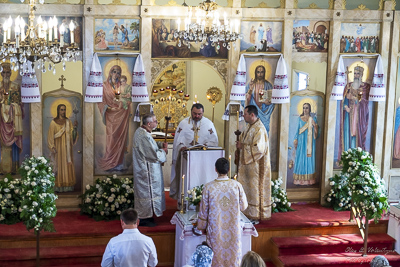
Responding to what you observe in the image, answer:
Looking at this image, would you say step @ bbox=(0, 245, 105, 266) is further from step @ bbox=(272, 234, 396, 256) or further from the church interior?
step @ bbox=(272, 234, 396, 256)

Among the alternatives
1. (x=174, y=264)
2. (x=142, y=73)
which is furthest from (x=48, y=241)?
(x=142, y=73)

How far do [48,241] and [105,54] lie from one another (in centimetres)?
353

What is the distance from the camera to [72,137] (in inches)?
455

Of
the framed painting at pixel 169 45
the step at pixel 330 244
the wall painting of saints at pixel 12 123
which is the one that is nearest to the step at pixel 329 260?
the step at pixel 330 244

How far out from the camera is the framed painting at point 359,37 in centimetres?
1205

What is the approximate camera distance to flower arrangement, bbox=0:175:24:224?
34.7ft

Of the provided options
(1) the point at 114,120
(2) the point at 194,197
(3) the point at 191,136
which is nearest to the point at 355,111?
(3) the point at 191,136

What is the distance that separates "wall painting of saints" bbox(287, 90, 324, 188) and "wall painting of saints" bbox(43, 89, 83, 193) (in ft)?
13.6

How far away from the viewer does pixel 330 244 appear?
10539mm

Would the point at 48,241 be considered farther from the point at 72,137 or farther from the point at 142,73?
the point at 142,73

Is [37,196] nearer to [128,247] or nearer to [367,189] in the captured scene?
[128,247]

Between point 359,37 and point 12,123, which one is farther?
point 359,37

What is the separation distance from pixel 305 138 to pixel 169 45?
10.8ft

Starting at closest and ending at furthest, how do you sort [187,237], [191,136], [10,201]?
[187,237]
[10,201]
[191,136]
